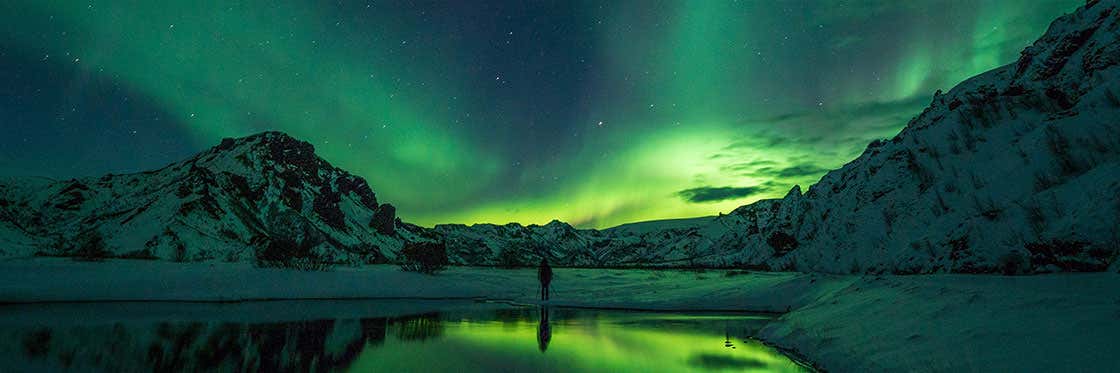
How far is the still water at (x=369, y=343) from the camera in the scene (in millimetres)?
8602

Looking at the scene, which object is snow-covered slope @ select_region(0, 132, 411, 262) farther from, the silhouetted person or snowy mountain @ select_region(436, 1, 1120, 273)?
snowy mountain @ select_region(436, 1, 1120, 273)

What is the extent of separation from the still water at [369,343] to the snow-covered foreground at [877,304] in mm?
1561

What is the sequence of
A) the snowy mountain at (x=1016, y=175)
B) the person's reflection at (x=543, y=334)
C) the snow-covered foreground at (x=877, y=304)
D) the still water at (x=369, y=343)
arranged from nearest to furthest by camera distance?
the snow-covered foreground at (x=877, y=304) → the still water at (x=369, y=343) → the snowy mountain at (x=1016, y=175) → the person's reflection at (x=543, y=334)

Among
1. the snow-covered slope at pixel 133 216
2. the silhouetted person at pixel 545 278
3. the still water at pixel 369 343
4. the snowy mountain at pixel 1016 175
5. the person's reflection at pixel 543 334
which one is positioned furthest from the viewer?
the snow-covered slope at pixel 133 216

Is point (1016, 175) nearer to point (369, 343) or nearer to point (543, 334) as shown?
point (543, 334)

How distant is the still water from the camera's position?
8602 mm

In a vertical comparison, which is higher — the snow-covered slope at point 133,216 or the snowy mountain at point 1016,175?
the snow-covered slope at point 133,216

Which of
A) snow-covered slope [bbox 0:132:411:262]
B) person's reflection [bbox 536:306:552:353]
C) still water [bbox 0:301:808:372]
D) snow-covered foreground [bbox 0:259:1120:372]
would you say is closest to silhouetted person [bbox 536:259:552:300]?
snow-covered foreground [bbox 0:259:1120:372]

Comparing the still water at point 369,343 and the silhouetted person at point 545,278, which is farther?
the silhouetted person at point 545,278

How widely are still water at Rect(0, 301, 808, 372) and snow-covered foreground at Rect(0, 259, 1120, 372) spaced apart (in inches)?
61.5

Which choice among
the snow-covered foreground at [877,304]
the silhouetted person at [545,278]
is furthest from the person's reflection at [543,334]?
the silhouetted person at [545,278]

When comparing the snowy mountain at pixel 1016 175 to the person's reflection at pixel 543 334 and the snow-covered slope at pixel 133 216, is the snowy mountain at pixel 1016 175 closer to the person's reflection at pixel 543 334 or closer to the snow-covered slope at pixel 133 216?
the person's reflection at pixel 543 334

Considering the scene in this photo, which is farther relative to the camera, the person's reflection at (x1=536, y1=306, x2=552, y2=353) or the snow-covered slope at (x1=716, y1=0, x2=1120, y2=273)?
the person's reflection at (x1=536, y1=306, x2=552, y2=353)

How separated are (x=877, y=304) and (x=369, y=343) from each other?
37.0 ft
